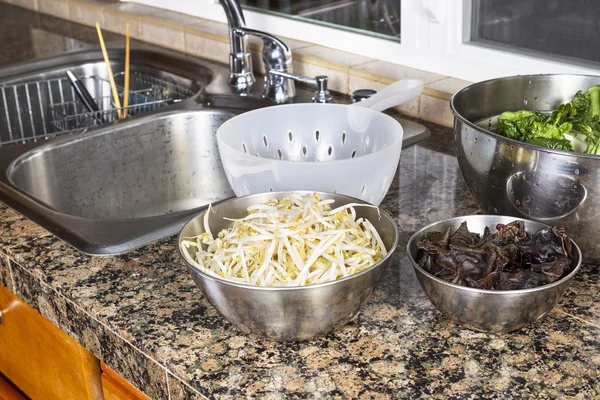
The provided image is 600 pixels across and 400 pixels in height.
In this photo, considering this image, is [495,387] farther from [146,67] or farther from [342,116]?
[146,67]

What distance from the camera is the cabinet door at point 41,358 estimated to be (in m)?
1.21

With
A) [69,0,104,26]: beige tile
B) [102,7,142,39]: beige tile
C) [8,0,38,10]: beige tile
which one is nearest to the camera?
[102,7,142,39]: beige tile

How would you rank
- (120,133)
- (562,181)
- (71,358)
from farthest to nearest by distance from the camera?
(120,133) → (71,358) → (562,181)

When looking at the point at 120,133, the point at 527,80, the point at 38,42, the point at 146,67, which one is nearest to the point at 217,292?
the point at 527,80

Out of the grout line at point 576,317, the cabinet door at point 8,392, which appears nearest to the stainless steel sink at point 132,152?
the cabinet door at point 8,392

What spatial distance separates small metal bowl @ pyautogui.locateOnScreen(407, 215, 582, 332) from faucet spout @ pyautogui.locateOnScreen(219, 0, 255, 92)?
990mm

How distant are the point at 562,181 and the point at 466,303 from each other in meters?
0.22

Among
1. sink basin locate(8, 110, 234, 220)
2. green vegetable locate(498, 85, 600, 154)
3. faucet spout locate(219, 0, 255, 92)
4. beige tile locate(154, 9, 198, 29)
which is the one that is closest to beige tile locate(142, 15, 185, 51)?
beige tile locate(154, 9, 198, 29)

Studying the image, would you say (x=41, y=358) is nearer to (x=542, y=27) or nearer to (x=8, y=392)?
(x=8, y=392)

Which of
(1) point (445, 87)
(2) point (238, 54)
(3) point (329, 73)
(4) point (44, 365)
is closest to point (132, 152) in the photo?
(2) point (238, 54)

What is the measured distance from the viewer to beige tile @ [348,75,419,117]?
171 cm

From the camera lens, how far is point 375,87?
69.1 inches

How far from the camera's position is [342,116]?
1.40 meters

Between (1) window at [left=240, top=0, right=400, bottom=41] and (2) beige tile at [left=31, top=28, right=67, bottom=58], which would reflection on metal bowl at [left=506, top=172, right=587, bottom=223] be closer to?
(1) window at [left=240, top=0, right=400, bottom=41]
